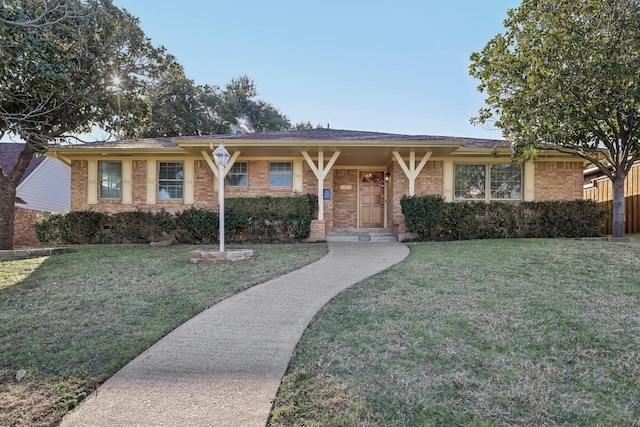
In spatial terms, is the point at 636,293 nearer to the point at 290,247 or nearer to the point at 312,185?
the point at 290,247

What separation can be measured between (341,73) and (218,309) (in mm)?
14439

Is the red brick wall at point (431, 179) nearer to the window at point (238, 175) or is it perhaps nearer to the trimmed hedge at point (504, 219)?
the trimmed hedge at point (504, 219)

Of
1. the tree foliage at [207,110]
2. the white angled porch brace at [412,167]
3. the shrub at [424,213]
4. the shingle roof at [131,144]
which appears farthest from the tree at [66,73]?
the tree foliage at [207,110]

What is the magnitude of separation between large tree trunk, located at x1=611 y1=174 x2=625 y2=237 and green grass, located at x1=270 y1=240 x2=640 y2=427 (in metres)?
4.63

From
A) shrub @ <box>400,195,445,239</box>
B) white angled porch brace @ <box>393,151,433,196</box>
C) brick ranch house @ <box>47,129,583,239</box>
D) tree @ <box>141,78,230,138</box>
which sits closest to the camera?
shrub @ <box>400,195,445,239</box>

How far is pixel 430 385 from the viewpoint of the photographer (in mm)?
2574

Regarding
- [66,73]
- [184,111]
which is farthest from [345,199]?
[184,111]

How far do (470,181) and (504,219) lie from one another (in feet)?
7.34

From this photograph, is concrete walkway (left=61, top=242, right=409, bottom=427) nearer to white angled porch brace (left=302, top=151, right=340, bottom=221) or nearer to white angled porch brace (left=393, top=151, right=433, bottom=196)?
white angled porch brace (left=302, top=151, right=340, bottom=221)

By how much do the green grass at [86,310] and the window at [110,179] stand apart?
4.65 metres

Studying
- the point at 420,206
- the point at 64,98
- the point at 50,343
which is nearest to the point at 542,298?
the point at 50,343

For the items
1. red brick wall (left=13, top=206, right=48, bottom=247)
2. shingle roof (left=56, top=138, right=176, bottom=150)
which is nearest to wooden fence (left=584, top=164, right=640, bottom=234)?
shingle roof (left=56, top=138, right=176, bottom=150)

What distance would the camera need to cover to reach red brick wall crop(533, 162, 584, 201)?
12.2 metres

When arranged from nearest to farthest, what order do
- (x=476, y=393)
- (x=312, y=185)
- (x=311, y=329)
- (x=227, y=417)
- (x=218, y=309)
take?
(x=227, y=417) → (x=476, y=393) → (x=311, y=329) → (x=218, y=309) → (x=312, y=185)
